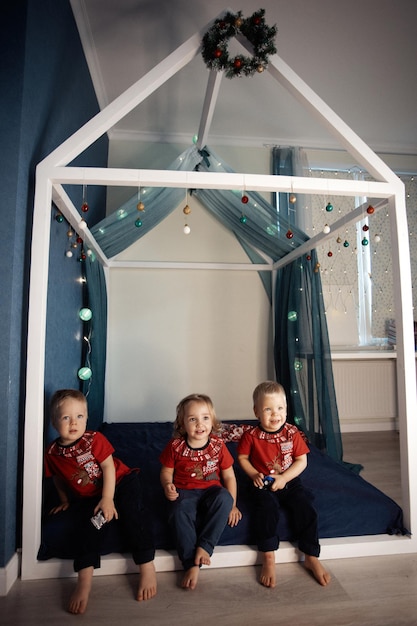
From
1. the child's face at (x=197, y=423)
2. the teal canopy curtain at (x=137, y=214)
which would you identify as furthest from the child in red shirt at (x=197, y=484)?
the teal canopy curtain at (x=137, y=214)

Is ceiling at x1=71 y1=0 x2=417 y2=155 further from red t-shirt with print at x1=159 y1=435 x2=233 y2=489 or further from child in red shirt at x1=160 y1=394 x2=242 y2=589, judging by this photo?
red t-shirt with print at x1=159 y1=435 x2=233 y2=489

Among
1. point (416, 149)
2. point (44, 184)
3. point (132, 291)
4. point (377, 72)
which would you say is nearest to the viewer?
point (44, 184)

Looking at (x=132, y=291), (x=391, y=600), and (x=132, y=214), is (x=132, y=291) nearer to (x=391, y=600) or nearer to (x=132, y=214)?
(x=132, y=214)

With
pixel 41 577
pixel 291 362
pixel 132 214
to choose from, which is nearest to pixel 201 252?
pixel 132 214

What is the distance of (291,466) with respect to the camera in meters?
1.76

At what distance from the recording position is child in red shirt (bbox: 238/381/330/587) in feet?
5.14

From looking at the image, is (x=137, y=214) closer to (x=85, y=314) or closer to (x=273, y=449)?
(x=85, y=314)

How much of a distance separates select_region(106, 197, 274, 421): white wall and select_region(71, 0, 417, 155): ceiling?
864 millimetres

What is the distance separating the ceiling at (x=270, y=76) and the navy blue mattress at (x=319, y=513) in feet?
7.22

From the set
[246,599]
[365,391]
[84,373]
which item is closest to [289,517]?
[246,599]

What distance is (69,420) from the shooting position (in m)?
1.60

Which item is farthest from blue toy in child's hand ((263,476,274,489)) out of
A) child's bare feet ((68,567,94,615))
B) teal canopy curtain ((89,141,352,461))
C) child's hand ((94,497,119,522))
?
teal canopy curtain ((89,141,352,461))

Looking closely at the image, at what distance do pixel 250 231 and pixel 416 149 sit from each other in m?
2.22

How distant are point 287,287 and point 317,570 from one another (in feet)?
6.81
